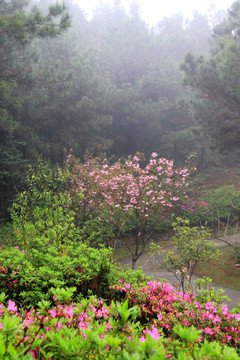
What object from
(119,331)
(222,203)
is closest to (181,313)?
(119,331)

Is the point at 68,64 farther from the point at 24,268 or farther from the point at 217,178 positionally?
the point at 24,268

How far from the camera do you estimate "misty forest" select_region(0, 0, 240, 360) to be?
159 centimetres

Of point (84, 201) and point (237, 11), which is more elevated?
point (237, 11)

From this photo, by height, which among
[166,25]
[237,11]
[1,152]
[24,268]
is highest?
[166,25]

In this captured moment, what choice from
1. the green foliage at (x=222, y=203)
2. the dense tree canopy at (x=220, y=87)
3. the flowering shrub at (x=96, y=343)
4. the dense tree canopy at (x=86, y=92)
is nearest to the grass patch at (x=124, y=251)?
the green foliage at (x=222, y=203)

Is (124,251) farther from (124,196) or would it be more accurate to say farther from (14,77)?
(14,77)

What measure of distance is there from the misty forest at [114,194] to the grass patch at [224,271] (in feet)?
0.18

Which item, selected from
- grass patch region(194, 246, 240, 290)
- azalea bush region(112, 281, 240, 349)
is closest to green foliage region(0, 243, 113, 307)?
azalea bush region(112, 281, 240, 349)

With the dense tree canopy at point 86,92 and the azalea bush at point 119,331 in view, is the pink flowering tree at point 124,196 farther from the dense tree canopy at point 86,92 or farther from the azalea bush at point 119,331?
the azalea bush at point 119,331

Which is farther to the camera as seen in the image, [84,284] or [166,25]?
[166,25]

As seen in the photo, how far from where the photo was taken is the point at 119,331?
4.43 feet

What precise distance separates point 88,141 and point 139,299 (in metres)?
14.4

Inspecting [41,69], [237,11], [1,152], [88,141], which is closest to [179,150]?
[88,141]

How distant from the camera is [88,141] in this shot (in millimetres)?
16406
